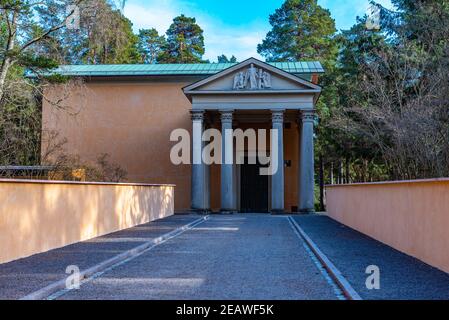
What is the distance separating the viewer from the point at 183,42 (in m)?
59.8

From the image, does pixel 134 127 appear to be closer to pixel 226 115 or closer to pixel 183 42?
pixel 226 115

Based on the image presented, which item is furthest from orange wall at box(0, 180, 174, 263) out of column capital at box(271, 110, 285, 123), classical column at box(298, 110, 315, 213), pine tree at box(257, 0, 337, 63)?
pine tree at box(257, 0, 337, 63)

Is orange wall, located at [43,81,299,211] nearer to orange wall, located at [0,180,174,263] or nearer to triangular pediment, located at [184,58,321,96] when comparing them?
triangular pediment, located at [184,58,321,96]

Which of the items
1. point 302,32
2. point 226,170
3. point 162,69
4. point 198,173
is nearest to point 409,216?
point 226,170

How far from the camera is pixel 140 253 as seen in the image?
11445mm

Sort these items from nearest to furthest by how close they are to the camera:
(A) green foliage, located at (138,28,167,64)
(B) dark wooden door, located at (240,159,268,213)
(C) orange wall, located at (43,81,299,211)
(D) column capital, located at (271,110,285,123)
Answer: (D) column capital, located at (271,110,285,123)
(B) dark wooden door, located at (240,159,268,213)
(C) orange wall, located at (43,81,299,211)
(A) green foliage, located at (138,28,167,64)

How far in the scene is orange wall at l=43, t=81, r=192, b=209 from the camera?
3478cm

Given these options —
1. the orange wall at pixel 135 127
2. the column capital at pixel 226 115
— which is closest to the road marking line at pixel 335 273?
the column capital at pixel 226 115

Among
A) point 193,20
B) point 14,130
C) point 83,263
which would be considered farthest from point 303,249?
point 193,20

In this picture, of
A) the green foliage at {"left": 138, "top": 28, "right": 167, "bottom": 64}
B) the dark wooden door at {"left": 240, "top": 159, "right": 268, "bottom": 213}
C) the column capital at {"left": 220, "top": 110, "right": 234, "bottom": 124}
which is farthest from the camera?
the green foliage at {"left": 138, "top": 28, "right": 167, "bottom": 64}

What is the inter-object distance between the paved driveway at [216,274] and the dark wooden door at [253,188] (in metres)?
19.5

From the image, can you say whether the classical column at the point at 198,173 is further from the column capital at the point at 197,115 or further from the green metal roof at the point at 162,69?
the green metal roof at the point at 162,69

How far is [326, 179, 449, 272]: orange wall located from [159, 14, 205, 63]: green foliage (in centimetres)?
4477

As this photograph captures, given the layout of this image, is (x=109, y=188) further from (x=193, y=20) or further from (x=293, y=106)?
(x=193, y=20)
